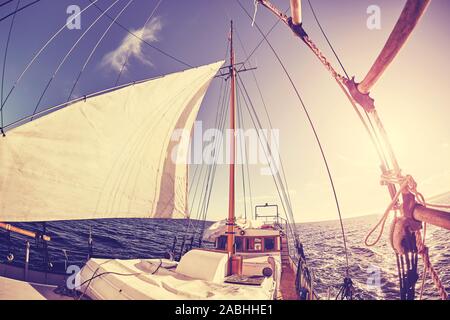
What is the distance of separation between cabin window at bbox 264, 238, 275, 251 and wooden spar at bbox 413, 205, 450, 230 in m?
10.9

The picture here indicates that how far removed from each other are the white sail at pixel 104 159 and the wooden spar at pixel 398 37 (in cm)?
673

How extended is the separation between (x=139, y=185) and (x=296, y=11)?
23.7 feet

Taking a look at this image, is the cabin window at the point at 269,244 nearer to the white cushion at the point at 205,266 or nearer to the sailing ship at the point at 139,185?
the sailing ship at the point at 139,185

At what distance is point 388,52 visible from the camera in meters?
2.12

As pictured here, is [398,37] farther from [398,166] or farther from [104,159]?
[104,159]

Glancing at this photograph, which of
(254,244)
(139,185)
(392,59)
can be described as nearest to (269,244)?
(254,244)

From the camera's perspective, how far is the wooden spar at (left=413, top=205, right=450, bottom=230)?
1903mm

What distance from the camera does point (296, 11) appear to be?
307 centimetres

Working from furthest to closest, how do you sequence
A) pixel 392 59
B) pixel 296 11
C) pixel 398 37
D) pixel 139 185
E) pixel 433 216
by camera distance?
1. pixel 139 185
2. pixel 296 11
3. pixel 392 59
4. pixel 433 216
5. pixel 398 37

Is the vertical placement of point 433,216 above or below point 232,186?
below

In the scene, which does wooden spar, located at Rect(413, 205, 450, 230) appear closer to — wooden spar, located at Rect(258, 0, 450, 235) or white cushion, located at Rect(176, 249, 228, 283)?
wooden spar, located at Rect(258, 0, 450, 235)

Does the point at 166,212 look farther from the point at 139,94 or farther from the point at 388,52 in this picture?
the point at 388,52
